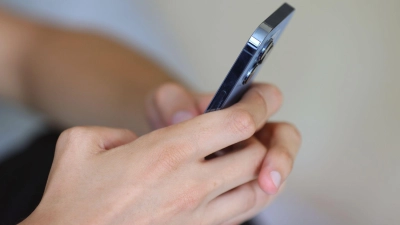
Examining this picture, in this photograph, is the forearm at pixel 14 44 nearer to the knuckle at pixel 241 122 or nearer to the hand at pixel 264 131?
the hand at pixel 264 131

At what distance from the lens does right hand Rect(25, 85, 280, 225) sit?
0.42m

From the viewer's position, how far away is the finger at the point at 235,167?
466mm

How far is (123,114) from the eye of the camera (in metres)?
0.85

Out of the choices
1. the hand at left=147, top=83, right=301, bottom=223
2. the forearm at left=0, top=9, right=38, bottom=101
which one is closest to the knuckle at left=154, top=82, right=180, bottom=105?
the hand at left=147, top=83, right=301, bottom=223


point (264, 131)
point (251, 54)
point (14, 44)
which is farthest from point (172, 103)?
point (14, 44)

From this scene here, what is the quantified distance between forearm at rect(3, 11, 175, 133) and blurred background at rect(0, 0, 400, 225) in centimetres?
11

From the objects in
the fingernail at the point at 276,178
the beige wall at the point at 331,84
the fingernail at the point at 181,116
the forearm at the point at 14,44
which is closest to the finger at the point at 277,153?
the fingernail at the point at 276,178

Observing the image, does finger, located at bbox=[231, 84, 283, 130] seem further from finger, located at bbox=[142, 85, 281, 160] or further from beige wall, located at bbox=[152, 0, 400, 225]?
beige wall, located at bbox=[152, 0, 400, 225]

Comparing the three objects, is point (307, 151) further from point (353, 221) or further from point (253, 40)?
point (253, 40)

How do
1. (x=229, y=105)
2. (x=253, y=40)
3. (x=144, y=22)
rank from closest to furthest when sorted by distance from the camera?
(x=253, y=40), (x=229, y=105), (x=144, y=22)

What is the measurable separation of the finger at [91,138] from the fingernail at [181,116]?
0.12 meters

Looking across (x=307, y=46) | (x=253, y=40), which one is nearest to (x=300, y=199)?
(x=307, y=46)

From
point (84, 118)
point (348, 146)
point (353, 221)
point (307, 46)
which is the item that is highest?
point (307, 46)

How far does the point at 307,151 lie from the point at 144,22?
0.48 meters
